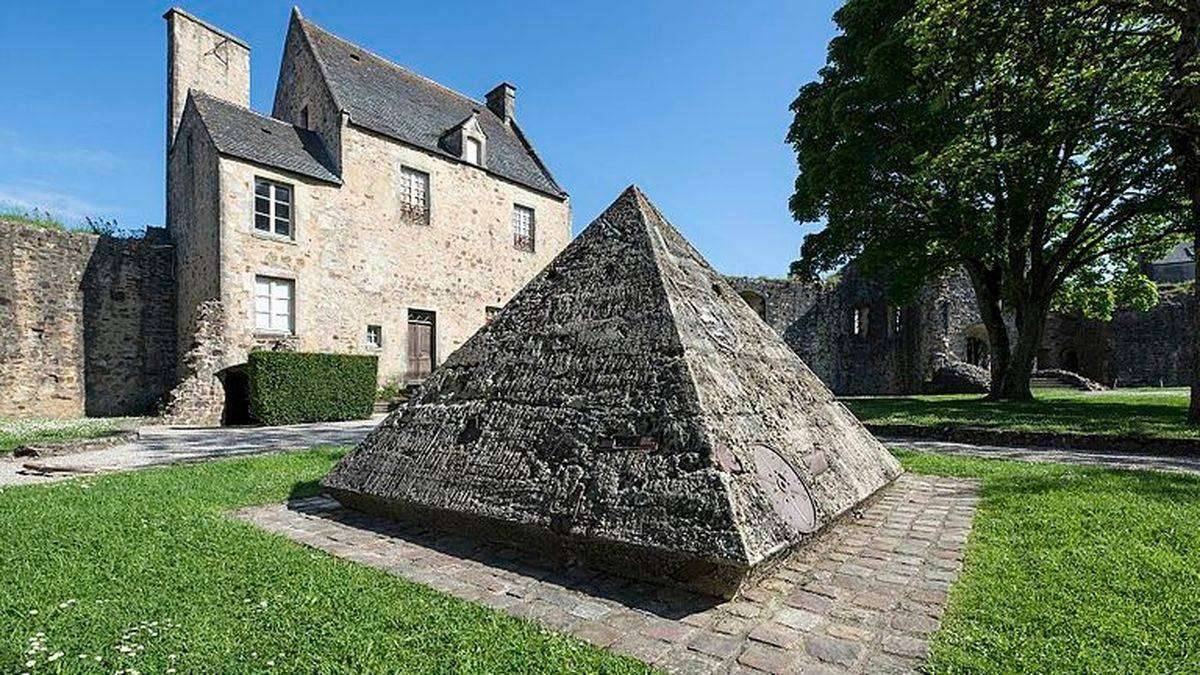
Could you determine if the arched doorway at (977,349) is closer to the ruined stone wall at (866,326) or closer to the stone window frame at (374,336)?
the ruined stone wall at (866,326)

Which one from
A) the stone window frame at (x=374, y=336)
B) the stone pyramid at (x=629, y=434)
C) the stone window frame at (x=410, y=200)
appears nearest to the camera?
the stone pyramid at (x=629, y=434)

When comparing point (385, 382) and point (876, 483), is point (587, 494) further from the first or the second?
point (385, 382)

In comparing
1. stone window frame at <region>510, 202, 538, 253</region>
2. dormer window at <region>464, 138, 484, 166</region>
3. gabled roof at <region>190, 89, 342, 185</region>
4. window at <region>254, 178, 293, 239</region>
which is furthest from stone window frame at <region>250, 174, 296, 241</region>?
stone window frame at <region>510, 202, 538, 253</region>

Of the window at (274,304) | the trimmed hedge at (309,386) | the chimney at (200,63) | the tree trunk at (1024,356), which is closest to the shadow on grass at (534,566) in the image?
the trimmed hedge at (309,386)

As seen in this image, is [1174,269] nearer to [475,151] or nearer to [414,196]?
[475,151]

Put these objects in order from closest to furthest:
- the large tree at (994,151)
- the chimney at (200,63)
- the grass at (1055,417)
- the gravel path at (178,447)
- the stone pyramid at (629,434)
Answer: the stone pyramid at (629,434) < the gravel path at (178,447) < the grass at (1055,417) < the large tree at (994,151) < the chimney at (200,63)

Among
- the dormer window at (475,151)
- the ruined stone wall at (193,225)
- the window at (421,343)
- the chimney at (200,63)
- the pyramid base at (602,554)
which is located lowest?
the pyramid base at (602,554)

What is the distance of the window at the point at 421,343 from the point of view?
58.8 ft

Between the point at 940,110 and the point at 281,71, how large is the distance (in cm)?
1954

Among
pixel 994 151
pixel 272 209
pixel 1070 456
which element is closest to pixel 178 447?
pixel 272 209

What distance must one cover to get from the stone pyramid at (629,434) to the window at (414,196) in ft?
48.7

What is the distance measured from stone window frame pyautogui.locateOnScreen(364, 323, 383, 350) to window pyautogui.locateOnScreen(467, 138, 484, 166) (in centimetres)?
655

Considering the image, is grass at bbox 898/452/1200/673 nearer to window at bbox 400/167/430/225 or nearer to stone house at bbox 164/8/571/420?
stone house at bbox 164/8/571/420

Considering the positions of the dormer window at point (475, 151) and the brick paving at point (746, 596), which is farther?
the dormer window at point (475, 151)
